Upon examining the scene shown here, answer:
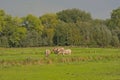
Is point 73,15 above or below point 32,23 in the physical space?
above

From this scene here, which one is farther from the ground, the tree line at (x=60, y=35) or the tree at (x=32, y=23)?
the tree at (x=32, y=23)

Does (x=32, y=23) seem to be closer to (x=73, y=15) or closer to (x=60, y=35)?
(x=60, y=35)

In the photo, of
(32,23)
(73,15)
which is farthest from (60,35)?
(73,15)

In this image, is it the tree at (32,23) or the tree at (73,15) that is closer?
the tree at (32,23)

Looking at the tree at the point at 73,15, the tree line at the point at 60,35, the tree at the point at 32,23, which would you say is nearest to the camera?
the tree line at the point at 60,35

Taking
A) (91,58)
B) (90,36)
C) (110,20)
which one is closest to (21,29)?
(90,36)

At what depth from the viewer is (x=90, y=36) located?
344ft

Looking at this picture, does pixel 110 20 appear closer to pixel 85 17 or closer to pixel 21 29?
pixel 85 17

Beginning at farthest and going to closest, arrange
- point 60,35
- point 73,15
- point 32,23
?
point 73,15, point 32,23, point 60,35

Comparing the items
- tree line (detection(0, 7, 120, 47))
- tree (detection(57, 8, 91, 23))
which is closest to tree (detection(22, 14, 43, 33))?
tree line (detection(0, 7, 120, 47))

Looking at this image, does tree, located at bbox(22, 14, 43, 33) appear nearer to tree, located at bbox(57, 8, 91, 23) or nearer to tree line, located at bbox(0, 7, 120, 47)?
tree line, located at bbox(0, 7, 120, 47)

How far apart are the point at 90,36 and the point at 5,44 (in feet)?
83.9

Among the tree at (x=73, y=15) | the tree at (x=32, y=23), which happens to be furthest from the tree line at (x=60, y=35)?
Result: the tree at (x=73, y=15)

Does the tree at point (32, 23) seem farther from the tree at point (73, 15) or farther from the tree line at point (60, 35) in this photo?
the tree at point (73, 15)
